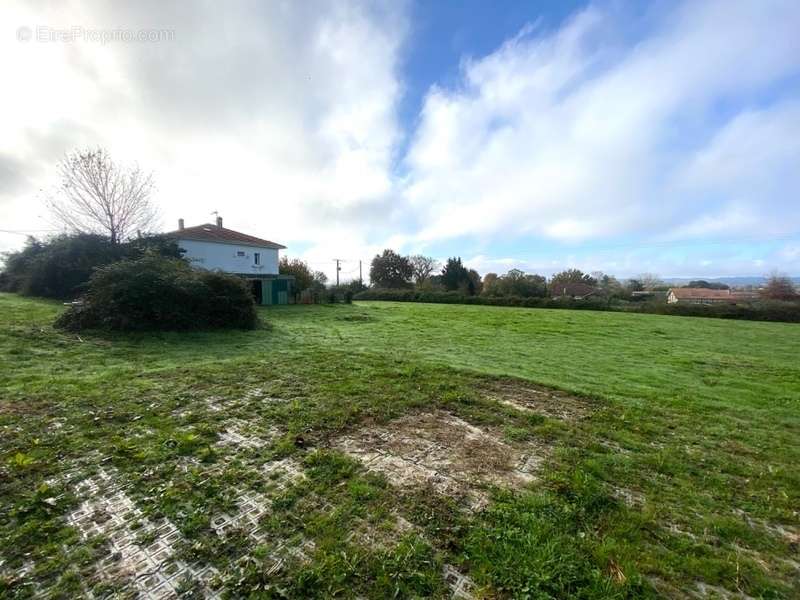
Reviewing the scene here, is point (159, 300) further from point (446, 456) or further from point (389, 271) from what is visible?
point (389, 271)

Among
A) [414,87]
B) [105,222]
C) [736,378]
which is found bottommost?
[736,378]

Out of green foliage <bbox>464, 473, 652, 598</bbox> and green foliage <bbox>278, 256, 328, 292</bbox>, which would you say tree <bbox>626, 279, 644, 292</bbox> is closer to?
green foliage <bbox>278, 256, 328, 292</bbox>

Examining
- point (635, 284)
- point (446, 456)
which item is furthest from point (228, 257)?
point (635, 284)

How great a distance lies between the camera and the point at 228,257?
2300cm

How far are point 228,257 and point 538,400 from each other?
23118 mm

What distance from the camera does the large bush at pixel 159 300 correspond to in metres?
9.34

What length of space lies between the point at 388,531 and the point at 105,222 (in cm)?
2470

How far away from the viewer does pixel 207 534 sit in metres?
2.10

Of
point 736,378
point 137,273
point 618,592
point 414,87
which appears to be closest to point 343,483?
point 618,592

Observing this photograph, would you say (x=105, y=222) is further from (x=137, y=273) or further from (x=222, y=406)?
(x=222, y=406)

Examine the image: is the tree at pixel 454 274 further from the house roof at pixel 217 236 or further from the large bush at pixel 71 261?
the large bush at pixel 71 261

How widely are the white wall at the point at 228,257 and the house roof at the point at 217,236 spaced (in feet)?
0.84

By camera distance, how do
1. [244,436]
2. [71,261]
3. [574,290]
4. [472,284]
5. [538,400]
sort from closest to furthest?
[244,436] < [538,400] < [71,261] < [472,284] < [574,290]

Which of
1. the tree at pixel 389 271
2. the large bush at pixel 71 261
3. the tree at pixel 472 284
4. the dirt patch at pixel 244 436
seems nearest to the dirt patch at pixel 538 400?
the dirt patch at pixel 244 436
